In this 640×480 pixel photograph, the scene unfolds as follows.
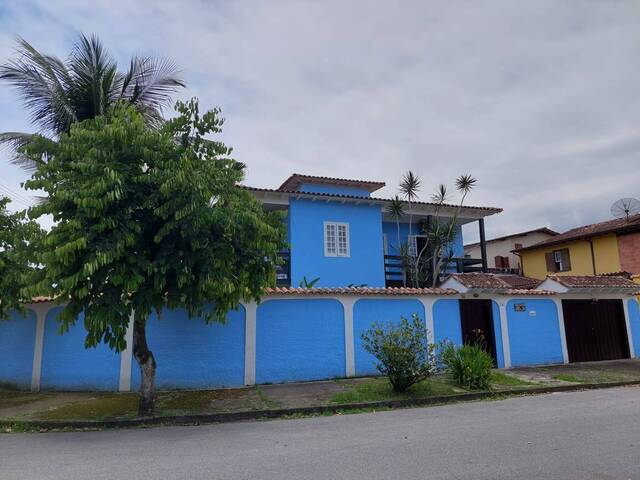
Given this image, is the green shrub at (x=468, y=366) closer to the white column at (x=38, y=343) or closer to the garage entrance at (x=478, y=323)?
the garage entrance at (x=478, y=323)

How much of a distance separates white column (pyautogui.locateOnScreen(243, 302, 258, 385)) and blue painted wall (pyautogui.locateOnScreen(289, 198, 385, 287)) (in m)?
5.21

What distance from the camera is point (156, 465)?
536cm

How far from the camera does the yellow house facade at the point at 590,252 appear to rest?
21.6m

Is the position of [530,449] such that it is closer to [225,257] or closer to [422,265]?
[225,257]

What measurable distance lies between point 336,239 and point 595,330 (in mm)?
9305

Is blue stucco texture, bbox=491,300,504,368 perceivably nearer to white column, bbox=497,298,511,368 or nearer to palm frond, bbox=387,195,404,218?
white column, bbox=497,298,511,368

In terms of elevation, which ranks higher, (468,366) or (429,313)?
(429,313)

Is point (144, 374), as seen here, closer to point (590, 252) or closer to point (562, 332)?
point (562, 332)

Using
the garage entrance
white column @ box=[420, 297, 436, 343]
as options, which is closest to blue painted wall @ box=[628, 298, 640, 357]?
the garage entrance

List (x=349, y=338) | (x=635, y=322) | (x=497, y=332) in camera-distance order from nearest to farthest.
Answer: (x=349, y=338) < (x=497, y=332) < (x=635, y=322)

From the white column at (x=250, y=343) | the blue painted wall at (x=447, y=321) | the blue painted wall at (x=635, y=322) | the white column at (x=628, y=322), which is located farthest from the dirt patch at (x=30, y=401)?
the blue painted wall at (x=635, y=322)

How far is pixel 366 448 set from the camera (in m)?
5.86

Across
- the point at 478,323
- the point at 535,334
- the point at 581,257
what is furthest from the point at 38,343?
the point at 581,257

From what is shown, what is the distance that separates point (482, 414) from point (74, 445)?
659 centimetres
